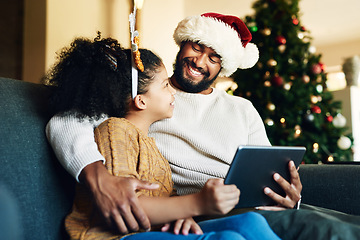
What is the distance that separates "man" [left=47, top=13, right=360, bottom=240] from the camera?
840mm

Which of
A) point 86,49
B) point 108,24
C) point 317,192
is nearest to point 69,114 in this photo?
point 86,49

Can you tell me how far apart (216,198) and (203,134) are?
0.55 metres

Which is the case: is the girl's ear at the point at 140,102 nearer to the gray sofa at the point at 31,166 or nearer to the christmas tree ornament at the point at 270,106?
the gray sofa at the point at 31,166

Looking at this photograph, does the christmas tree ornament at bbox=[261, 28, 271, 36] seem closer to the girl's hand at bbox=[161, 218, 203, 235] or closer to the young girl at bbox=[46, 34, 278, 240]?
the young girl at bbox=[46, 34, 278, 240]

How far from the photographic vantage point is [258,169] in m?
0.99

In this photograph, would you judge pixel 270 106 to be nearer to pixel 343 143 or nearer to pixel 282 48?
pixel 282 48

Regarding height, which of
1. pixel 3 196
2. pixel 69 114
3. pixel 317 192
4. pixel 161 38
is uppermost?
pixel 161 38

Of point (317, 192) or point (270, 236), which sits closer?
point (270, 236)

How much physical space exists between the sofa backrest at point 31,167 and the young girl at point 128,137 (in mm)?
55

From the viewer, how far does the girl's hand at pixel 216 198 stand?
2.74 feet

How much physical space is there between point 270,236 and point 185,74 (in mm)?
822

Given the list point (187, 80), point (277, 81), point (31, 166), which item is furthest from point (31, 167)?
point (277, 81)

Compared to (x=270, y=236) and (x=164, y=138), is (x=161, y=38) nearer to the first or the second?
(x=164, y=138)

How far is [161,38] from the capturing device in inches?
152
